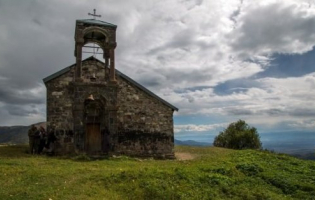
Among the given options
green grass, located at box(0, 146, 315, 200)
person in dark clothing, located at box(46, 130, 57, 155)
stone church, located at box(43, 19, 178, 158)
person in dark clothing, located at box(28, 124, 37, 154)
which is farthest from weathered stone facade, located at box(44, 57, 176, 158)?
green grass, located at box(0, 146, 315, 200)

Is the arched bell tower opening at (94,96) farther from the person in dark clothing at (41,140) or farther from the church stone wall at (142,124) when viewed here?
the person in dark clothing at (41,140)

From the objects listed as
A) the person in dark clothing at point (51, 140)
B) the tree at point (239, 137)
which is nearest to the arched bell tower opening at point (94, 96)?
the person in dark clothing at point (51, 140)

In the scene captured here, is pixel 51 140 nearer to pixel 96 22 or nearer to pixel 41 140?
pixel 41 140

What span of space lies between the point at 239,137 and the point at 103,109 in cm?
3225

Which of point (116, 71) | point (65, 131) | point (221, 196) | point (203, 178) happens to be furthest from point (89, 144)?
point (221, 196)

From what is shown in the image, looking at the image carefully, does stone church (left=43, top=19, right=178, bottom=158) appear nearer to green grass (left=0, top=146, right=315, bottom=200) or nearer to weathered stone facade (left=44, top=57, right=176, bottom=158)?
weathered stone facade (left=44, top=57, right=176, bottom=158)

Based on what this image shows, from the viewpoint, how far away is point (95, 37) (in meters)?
23.8

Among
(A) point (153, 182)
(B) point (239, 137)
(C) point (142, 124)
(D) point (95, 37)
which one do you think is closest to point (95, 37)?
(D) point (95, 37)

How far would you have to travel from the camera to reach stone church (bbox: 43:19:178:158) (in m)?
21.2

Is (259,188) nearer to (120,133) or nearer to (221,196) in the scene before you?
(221,196)

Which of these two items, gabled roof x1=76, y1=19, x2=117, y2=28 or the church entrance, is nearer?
the church entrance

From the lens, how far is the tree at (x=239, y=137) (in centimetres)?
4847

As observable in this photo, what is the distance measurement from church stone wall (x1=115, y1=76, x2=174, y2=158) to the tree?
91.9 ft

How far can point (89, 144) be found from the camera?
21.8m
